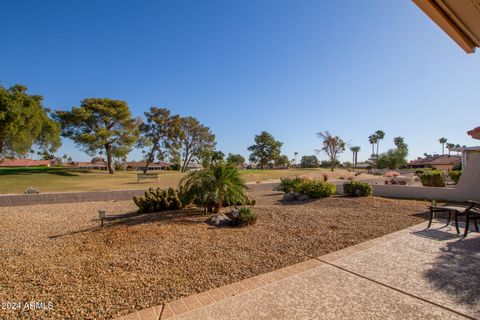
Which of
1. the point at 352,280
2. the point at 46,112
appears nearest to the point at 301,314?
the point at 352,280

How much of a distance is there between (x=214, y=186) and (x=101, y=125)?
103 ft

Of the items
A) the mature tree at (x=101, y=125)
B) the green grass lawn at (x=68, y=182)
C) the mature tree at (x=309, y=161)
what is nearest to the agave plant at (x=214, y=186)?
the green grass lawn at (x=68, y=182)

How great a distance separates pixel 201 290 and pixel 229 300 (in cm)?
45

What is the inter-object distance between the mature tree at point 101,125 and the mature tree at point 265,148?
127ft

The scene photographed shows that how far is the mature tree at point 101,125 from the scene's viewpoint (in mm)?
30344

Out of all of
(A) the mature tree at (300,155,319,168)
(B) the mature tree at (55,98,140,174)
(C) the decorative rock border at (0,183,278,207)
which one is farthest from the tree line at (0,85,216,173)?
(A) the mature tree at (300,155,319,168)

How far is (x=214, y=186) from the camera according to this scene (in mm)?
7164

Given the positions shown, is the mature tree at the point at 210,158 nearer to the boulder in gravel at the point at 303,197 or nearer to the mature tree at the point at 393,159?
the boulder in gravel at the point at 303,197

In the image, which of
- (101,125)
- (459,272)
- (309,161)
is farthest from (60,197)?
(309,161)

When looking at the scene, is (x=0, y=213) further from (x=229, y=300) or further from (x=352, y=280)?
(x=352, y=280)

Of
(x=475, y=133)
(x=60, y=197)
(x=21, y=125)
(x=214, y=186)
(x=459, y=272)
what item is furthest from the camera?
(x=21, y=125)

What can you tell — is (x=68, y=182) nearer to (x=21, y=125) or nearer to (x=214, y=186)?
(x=21, y=125)

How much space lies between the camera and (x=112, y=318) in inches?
99.4

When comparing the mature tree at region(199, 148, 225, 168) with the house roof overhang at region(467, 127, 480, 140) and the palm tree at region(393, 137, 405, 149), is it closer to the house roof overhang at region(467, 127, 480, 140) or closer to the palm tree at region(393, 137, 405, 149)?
the house roof overhang at region(467, 127, 480, 140)
